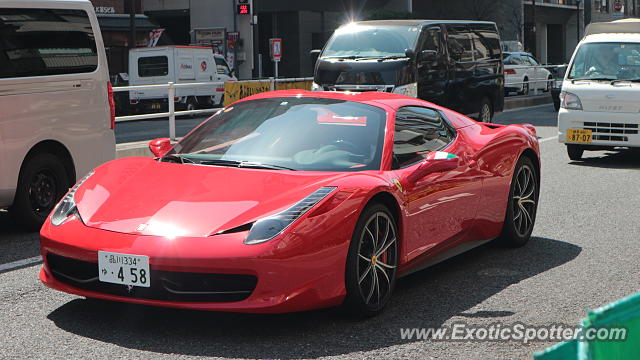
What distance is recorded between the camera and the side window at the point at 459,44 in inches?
650

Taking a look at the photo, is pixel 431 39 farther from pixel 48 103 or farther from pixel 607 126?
pixel 48 103

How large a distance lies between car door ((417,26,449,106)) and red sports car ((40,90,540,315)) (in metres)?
9.03

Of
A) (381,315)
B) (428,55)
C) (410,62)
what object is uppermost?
(428,55)

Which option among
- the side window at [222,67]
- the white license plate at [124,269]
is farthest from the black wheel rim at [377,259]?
the side window at [222,67]

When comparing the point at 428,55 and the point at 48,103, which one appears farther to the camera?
the point at 428,55

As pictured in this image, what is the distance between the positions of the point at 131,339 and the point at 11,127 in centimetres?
379

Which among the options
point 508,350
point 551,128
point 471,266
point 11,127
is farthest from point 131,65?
point 508,350

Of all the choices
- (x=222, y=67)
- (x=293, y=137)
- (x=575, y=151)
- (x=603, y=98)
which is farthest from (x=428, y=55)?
(x=222, y=67)

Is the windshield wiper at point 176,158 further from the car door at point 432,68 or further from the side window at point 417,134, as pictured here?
the car door at point 432,68

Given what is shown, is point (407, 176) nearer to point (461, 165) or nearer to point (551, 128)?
point (461, 165)

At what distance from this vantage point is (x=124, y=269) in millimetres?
4652

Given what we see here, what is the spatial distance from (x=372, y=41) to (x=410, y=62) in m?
0.91

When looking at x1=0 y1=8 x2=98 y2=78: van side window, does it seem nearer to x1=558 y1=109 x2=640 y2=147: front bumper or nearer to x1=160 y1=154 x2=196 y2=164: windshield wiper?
x1=160 y1=154 x2=196 y2=164: windshield wiper

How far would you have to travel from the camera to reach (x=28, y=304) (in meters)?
5.47
